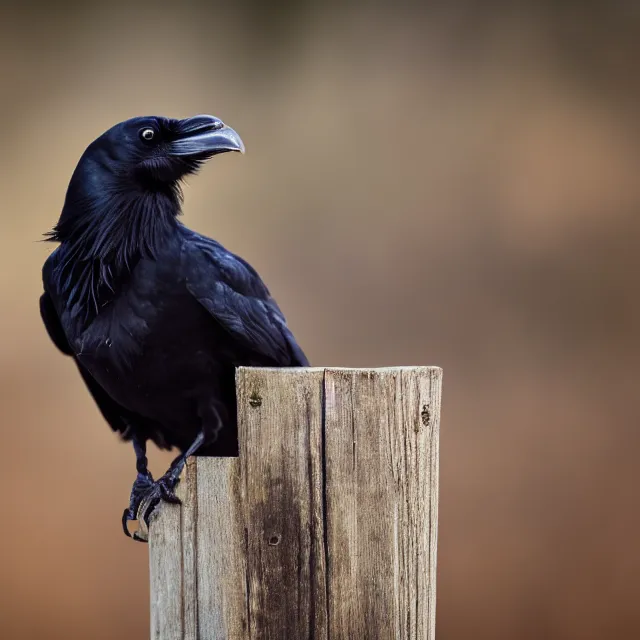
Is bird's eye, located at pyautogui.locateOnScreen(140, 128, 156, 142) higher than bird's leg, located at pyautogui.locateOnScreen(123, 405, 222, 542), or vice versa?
bird's eye, located at pyautogui.locateOnScreen(140, 128, 156, 142)

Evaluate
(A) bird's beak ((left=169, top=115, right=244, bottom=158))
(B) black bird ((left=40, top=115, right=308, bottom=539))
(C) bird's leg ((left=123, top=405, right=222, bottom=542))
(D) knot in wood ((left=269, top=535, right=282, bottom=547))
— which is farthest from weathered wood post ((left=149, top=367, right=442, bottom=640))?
(A) bird's beak ((left=169, top=115, right=244, bottom=158))

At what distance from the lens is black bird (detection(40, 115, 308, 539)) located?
2.53 meters

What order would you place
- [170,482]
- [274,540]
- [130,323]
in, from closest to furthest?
1. [274,540]
2. [170,482]
3. [130,323]

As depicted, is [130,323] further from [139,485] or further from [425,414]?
[425,414]

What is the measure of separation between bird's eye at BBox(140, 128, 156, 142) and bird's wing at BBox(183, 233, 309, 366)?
12.0 inches

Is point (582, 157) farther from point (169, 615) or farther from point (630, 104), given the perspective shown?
point (169, 615)

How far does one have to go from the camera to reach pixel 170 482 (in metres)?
2.29

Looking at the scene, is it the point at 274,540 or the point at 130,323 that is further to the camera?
the point at 130,323

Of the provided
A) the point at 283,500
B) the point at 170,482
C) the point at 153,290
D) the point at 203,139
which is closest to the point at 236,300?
the point at 153,290

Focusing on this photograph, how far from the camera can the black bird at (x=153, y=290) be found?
2.53 meters

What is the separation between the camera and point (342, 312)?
4.65m

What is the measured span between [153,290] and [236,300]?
237 mm

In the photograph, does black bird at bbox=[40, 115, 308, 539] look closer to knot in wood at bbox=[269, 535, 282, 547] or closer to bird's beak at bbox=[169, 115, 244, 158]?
bird's beak at bbox=[169, 115, 244, 158]

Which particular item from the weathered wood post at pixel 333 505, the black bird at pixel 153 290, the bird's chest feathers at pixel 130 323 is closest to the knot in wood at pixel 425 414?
the weathered wood post at pixel 333 505
